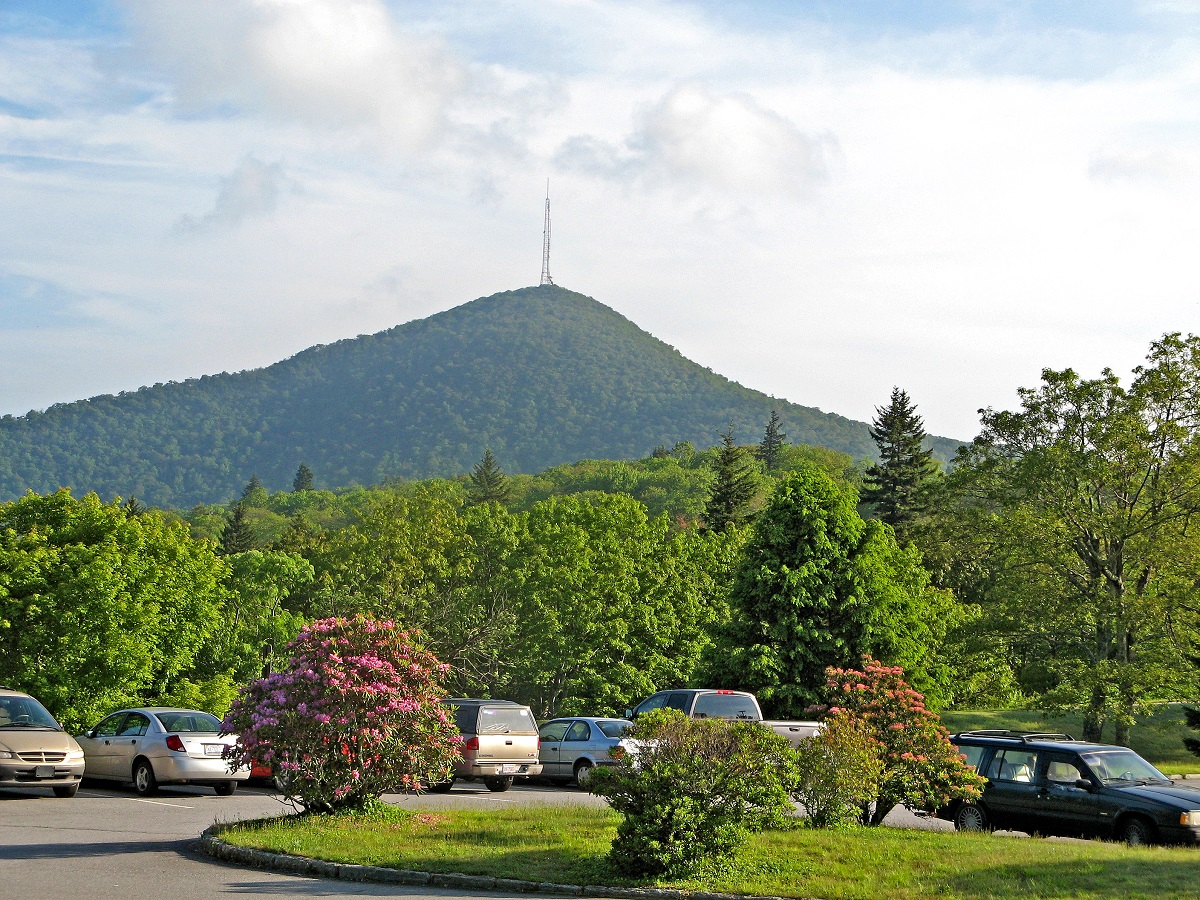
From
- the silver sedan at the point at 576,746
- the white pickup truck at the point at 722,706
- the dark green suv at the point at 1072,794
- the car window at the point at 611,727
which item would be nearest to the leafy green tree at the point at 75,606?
the silver sedan at the point at 576,746

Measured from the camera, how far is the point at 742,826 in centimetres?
1246

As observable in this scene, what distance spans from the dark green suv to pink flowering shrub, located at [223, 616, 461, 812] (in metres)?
7.64

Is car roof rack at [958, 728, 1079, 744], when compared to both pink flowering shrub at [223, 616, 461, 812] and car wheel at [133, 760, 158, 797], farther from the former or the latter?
car wheel at [133, 760, 158, 797]

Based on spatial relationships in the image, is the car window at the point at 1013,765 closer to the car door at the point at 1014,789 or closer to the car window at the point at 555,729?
the car door at the point at 1014,789

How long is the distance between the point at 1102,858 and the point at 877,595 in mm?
28138

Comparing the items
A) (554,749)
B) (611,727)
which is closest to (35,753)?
(554,749)

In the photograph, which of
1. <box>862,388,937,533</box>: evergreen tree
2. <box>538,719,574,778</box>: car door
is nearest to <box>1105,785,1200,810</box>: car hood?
<box>538,719,574,778</box>: car door

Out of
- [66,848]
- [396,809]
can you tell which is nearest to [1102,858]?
[396,809]

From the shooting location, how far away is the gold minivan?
19234 millimetres

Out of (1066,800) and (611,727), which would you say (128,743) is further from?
(1066,800)

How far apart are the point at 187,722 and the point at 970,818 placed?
13506 millimetres

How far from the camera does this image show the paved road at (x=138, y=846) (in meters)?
11.6

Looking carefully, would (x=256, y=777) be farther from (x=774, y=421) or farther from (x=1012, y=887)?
(x=774, y=421)

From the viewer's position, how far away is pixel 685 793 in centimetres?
1215
